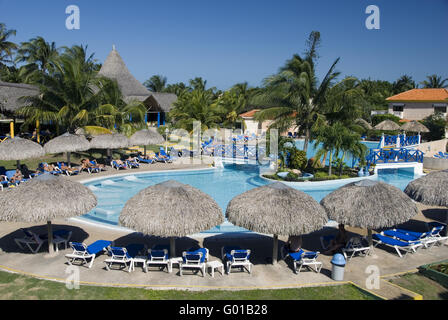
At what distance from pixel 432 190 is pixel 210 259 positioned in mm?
6172

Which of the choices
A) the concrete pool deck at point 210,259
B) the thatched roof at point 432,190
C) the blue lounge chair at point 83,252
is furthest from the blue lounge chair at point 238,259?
the thatched roof at point 432,190

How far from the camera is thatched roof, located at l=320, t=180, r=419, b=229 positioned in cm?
773

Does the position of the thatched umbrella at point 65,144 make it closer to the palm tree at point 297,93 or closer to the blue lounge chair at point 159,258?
the palm tree at point 297,93

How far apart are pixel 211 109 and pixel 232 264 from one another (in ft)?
69.2

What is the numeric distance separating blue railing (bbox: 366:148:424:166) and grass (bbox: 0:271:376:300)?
13065 mm

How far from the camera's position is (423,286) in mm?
6965

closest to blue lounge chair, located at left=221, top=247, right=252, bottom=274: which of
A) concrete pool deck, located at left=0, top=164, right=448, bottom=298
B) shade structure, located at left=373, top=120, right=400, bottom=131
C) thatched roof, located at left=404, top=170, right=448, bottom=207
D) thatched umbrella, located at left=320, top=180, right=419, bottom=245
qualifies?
concrete pool deck, located at left=0, top=164, right=448, bottom=298

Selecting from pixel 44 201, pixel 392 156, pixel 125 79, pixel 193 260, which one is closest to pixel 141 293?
pixel 193 260

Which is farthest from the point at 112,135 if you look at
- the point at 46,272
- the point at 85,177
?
the point at 46,272

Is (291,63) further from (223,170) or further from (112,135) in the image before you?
(112,135)

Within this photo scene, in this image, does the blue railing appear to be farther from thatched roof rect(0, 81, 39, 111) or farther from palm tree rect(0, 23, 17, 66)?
palm tree rect(0, 23, 17, 66)

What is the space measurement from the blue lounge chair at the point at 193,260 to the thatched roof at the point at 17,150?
1029 cm
